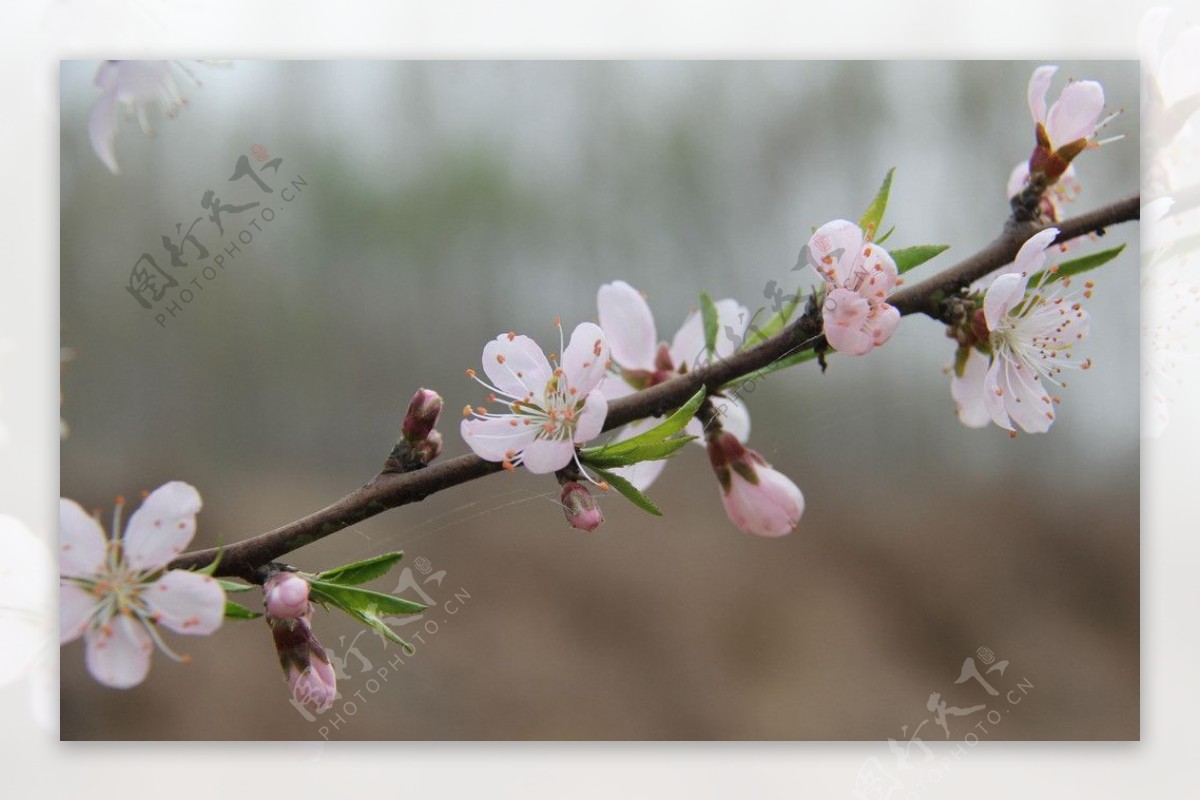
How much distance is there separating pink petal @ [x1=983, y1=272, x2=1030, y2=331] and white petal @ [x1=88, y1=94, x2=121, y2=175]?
1.29 m

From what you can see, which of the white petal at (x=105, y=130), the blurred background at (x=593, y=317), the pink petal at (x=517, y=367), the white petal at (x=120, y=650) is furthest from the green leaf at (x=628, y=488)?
the white petal at (x=105, y=130)

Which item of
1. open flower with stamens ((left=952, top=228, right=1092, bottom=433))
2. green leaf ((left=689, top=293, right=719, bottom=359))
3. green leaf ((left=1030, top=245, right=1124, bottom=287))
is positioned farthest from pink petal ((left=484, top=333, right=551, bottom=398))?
green leaf ((left=1030, top=245, right=1124, bottom=287))

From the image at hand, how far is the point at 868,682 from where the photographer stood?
1.68 meters

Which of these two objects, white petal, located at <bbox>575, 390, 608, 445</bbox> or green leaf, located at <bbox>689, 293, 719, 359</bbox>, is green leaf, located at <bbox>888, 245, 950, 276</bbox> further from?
white petal, located at <bbox>575, 390, 608, 445</bbox>

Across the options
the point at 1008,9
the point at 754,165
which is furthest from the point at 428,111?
Answer: the point at 1008,9

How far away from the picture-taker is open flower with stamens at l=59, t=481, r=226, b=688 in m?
1.30

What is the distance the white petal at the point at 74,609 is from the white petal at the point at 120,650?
0.07ft

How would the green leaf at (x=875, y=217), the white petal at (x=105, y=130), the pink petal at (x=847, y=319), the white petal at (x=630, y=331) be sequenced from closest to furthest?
the pink petal at (x=847, y=319)
the green leaf at (x=875, y=217)
the white petal at (x=630, y=331)
the white petal at (x=105, y=130)

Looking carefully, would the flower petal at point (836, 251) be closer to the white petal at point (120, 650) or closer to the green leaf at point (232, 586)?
the green leaf at point (232, 586)

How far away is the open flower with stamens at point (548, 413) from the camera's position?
4.14 feet

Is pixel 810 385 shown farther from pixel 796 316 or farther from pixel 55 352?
pixel 55 352

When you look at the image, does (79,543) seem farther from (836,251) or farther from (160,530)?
(836,251)

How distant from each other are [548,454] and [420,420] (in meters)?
0.16

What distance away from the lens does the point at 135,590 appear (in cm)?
133
